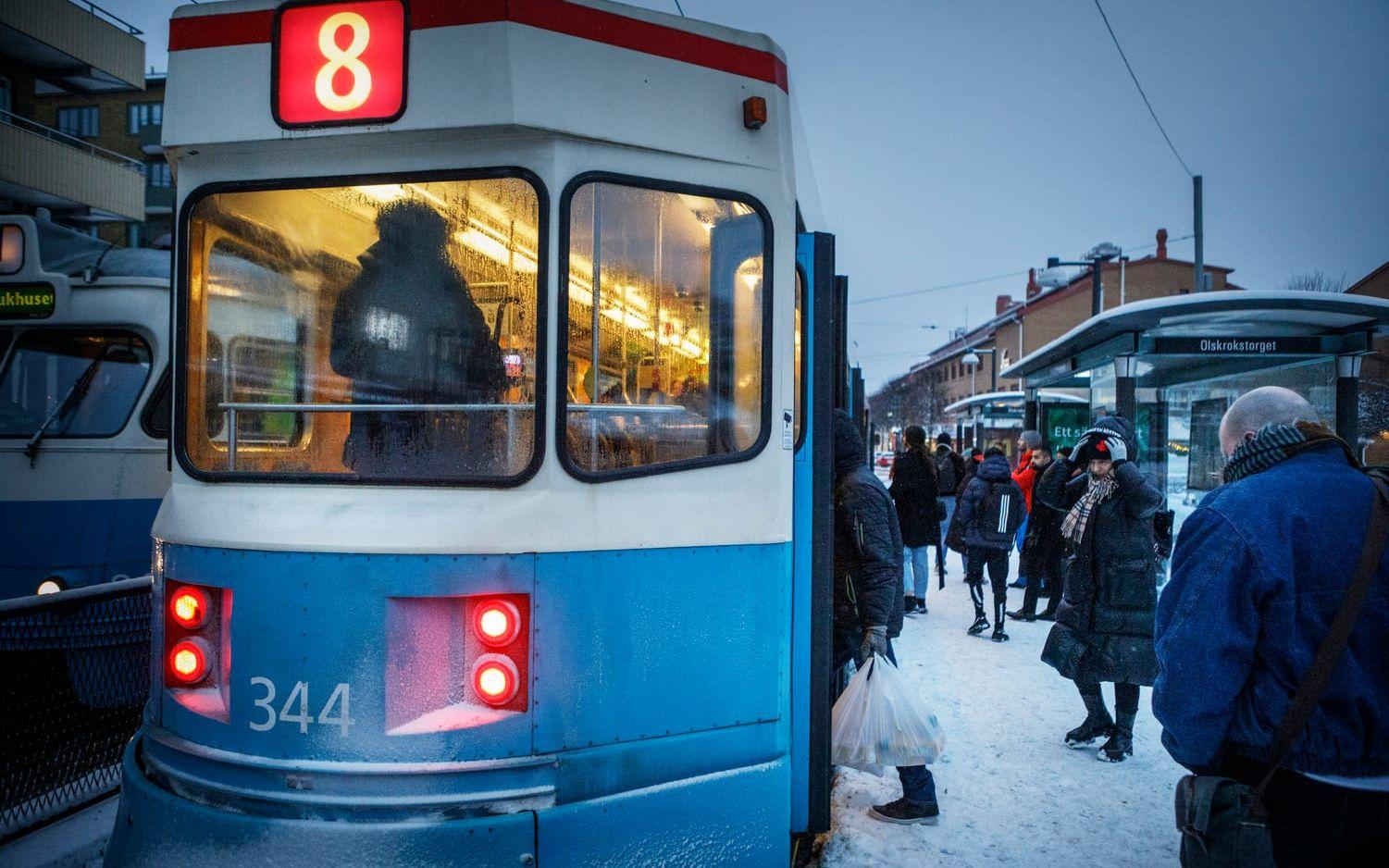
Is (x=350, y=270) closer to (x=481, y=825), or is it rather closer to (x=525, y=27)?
(x=525, y=27)

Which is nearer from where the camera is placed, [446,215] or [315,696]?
[315,696]

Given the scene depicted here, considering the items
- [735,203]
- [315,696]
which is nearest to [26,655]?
[315,696]

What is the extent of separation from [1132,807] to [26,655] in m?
5.28

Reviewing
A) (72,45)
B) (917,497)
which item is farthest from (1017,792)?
(72,45)

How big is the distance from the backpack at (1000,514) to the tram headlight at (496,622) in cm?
617

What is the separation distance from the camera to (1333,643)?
1.99 metres

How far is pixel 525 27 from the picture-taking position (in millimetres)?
2580

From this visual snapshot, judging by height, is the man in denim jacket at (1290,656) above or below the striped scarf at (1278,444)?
below

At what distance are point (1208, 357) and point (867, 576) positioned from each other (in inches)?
287

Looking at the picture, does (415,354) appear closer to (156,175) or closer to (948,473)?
(948,473)

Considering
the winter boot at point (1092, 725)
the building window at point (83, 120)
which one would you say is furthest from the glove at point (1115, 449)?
the building window at point (83, 120)

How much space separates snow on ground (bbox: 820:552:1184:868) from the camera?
3738 mm

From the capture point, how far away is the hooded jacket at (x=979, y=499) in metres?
7.87

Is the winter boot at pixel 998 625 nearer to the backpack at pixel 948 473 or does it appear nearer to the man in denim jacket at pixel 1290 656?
the backpack at pixel 948 473
